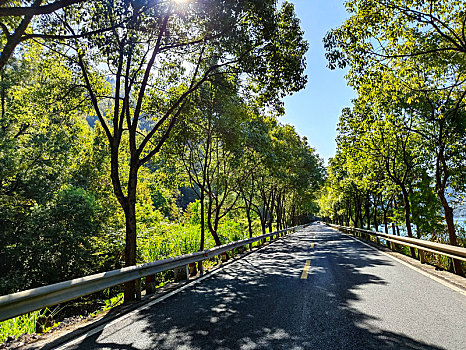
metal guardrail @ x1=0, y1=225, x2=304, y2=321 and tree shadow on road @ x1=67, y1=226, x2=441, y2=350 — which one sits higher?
metal guardrail @ x1=0, y1=225, x2=304, y2=321

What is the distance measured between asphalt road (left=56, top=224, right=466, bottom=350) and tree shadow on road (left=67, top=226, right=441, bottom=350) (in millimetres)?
12

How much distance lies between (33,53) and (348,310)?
9.92m

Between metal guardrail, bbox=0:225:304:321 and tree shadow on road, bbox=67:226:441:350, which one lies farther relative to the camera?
tree shadow on road, bbox=67:226:441:350

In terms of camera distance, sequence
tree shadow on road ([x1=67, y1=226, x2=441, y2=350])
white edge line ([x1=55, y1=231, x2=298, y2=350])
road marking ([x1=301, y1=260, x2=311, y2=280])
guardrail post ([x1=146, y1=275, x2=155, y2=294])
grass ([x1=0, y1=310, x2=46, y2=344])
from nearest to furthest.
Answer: tree shadow on road ([x1=67, y1=226, x2=441, y2=350])
white edge line ([x1=55, y1=231, x2=298, y2=350])
grass ([x1=0, y1=310, x2=46, y2=344])
guardrail post ([x1=146, y1=275, x2=155, y2=294])
road marking ([x1=301, y1=260, x2=311, y2=280])

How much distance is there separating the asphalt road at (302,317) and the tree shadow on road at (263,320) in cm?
Result: 1

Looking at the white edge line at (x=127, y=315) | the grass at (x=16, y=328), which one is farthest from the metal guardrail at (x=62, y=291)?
the grass at (x=16, y=328)


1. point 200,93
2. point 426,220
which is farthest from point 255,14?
point 426,220

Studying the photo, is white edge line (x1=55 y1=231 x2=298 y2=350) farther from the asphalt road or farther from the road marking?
the road marking

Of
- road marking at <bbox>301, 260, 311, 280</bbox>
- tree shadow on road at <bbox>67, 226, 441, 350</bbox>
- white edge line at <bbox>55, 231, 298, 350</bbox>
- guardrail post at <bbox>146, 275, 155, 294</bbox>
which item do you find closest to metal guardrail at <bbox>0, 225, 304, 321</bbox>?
guardrail post at <bbox>146, 275, 155, 294</bbox>

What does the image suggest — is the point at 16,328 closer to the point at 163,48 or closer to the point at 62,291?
the point at 62,291

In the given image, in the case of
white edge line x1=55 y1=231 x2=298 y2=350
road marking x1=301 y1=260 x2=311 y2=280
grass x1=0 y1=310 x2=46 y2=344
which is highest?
white edge line x1=55 y1=231 x2=298 y2=350

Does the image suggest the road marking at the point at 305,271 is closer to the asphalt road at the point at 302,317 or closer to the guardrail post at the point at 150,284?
the asphalt road at the point at 302,317

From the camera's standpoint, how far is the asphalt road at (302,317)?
325 centimetres

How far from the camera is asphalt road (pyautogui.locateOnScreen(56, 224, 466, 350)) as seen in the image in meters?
3.25
